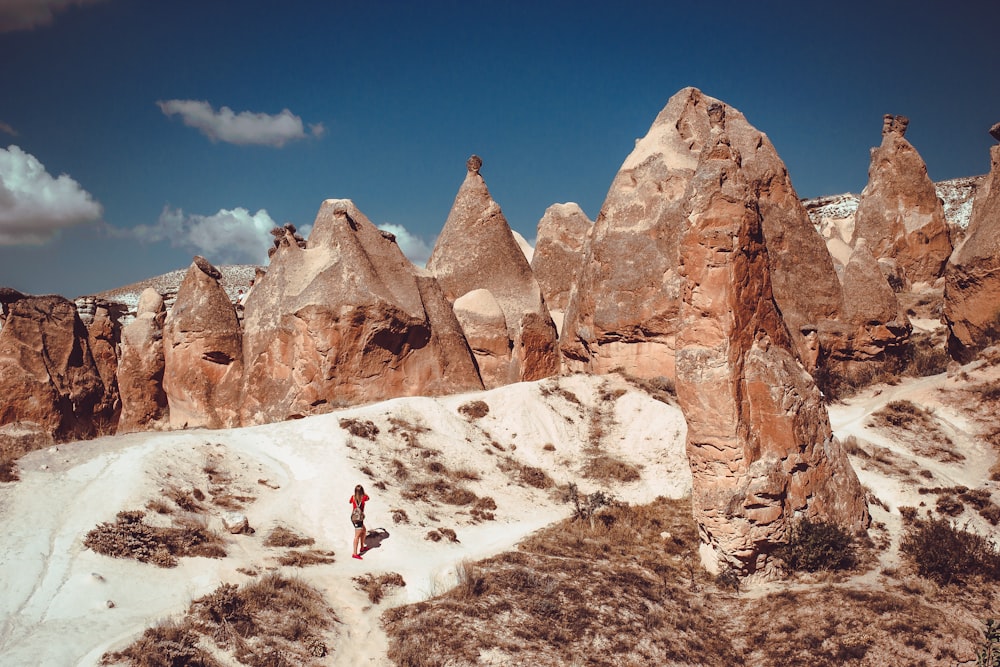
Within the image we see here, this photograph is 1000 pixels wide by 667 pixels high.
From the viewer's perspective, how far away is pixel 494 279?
21609 millimetres

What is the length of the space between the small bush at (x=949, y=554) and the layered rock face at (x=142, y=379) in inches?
660

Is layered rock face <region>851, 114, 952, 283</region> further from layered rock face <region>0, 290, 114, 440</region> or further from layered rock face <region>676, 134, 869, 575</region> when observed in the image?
layered rock face <region>0, 290, 114, 440</region>

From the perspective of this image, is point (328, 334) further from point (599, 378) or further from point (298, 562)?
point (298, 562)

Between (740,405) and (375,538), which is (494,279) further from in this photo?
(740,405)

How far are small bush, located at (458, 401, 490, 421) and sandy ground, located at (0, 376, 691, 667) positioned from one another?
0.16m

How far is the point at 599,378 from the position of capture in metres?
18.4

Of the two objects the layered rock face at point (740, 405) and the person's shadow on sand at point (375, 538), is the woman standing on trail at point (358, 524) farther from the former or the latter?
the layered rock face at point (740, 405)

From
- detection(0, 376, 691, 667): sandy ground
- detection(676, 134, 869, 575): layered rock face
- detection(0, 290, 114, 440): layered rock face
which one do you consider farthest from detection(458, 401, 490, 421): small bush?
detection(0, 290, 114, 440): layered rock face

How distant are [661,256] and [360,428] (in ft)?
29.4

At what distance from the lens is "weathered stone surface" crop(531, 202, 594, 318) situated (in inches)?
984

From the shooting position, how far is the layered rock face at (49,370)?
49.7 ft

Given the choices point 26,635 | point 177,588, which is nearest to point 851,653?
point 177,588

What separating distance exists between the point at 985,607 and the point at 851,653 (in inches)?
73.1

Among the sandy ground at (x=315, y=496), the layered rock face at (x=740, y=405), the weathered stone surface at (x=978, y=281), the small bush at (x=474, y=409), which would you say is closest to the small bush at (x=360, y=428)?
the sandy ground at (x=315, y=496)
